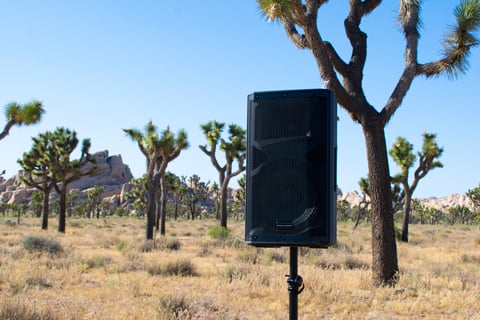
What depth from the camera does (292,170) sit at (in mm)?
3584

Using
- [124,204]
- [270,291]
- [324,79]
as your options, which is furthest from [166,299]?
[124,204]

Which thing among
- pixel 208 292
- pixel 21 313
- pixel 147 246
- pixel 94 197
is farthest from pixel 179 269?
pixel 94 197

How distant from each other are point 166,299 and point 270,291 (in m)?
1.96

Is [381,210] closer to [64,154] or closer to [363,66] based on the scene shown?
[363,66]

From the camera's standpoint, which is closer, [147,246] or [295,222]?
[295,222]

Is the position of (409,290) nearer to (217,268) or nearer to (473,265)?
(217,268)

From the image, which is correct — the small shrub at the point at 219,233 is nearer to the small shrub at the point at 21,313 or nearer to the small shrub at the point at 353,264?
the small shrub at the point at 353,264

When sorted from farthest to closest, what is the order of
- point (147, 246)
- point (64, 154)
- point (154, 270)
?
point (64, 154)
point (147, 246)
point (154, 270)

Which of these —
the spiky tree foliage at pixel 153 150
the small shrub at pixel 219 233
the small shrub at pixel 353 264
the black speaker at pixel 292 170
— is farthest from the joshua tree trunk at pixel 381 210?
the spiky tree foliage at pixel 153 150

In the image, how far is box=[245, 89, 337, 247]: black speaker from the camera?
3.49 meters

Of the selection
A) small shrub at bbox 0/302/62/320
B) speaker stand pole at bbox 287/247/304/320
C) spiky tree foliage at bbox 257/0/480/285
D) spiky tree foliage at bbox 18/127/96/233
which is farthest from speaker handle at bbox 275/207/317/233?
spiky tree foliage at bbox 18/127/96/233

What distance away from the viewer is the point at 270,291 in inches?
297

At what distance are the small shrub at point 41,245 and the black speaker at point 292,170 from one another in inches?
407

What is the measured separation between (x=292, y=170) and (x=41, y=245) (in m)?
11.1
